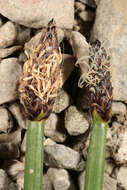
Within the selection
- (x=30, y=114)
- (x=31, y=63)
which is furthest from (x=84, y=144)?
(x=31, y=63)

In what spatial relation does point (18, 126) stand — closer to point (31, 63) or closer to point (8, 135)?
point (8, 135)

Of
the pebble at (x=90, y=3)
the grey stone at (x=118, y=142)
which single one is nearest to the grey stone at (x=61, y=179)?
the grey stone at (x=118, y=142)

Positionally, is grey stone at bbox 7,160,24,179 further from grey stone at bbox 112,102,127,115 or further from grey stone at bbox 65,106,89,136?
grey stone at bbox 112,102,127,115

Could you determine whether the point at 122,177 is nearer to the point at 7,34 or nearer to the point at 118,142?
the point at 118,142

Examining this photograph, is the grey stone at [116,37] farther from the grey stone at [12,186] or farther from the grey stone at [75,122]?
the grey stone at [12,186]

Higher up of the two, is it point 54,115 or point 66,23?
point 66,23

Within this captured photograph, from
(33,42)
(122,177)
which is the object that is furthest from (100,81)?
(122,177)

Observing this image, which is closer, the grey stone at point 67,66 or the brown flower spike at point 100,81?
the brown flower spike at point 100,81
